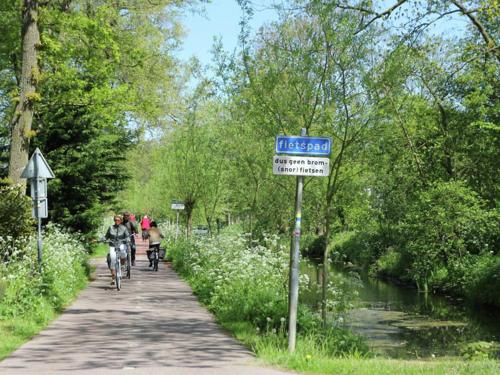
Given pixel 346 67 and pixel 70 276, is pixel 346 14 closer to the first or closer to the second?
pixel 346 67

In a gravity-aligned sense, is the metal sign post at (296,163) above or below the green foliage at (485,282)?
above

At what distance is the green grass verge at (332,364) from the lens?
25.0ft

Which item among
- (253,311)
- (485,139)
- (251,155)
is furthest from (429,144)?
(253,311)

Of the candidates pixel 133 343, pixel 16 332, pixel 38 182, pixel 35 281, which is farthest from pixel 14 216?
pixel 133 343

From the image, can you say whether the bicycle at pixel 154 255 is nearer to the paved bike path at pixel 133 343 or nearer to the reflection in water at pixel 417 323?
the reflection in water at pixel 417 323

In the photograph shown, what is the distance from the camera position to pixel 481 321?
20.1m

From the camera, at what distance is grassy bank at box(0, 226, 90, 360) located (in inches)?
Answer: 415

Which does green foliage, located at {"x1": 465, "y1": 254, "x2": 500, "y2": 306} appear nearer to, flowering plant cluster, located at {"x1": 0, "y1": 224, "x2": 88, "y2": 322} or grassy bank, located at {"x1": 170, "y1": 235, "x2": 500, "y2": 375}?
grassy bank, located at {"x1": 170, "y1": 235, "x2": 500, "y2": 375}

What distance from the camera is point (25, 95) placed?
16969mm

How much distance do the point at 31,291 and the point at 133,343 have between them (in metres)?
3.40

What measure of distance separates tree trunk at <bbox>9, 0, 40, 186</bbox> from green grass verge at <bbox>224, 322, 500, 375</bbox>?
10070mm

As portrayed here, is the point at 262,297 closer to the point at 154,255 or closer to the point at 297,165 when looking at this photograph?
the point at 297,165

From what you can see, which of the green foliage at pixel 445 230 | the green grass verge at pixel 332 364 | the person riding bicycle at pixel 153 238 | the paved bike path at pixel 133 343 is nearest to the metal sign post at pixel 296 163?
the green grass verge at pixel 332 364

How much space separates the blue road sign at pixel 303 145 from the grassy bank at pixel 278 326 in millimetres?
2558
